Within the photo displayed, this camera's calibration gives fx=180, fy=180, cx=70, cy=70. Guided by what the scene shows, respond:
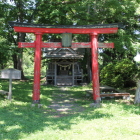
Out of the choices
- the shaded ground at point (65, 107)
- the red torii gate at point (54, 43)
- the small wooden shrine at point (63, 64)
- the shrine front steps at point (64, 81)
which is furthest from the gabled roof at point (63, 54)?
the red torii gate at point (54, 43)

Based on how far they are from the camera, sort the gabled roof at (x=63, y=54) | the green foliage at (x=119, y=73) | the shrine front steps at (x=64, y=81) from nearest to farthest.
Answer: the green foliage at (x=119, y=73) → the gabled roof at (x=63, y=54) → the shrine front steps at (x=64, y=81)

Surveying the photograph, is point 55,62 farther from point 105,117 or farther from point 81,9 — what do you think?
point 105,117

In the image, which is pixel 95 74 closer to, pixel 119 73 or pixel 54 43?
pixel 54 43

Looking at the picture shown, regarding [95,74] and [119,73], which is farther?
[119,73]

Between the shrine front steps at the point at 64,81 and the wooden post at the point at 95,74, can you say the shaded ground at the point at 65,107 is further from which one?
the shrine front steps at the point at 64,81

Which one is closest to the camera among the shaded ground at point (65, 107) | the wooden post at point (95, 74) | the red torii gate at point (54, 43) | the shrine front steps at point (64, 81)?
the shaded ground at point (65, 107)

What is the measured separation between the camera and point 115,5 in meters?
13.4

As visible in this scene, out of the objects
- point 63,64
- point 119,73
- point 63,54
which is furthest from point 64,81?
point 119,73

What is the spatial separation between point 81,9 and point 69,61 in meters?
6.59

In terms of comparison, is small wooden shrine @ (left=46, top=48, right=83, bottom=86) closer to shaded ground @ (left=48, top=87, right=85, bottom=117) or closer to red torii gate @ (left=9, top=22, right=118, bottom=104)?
shaded ground @ (left=48, top=87, right=85, bottom=117)

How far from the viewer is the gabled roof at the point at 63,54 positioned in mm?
18938

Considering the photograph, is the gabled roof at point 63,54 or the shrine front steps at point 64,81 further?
the shrine front steps at point 64,81

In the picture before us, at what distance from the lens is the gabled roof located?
62.1 ft

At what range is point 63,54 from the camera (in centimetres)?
1956
